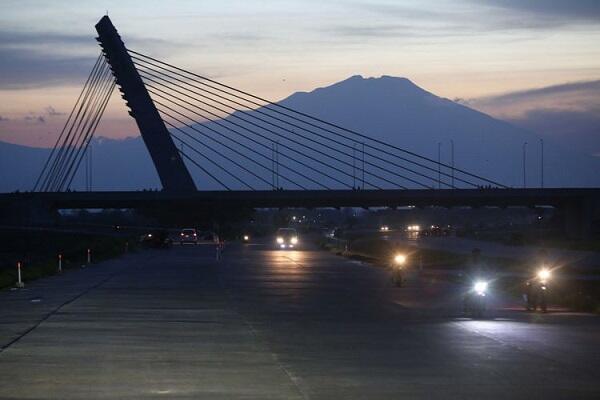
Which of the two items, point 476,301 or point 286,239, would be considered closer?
point 476,301

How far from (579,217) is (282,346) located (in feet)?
312

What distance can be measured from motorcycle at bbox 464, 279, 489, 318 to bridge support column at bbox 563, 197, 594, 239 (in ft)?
263

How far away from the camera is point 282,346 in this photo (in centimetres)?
2305

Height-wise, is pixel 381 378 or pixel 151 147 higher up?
pixel 151 147

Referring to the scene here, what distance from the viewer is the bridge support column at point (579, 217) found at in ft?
367

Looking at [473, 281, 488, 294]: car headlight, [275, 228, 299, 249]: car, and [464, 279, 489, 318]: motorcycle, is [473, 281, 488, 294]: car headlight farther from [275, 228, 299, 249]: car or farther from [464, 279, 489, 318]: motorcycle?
[275, 228, 299, 249]: car

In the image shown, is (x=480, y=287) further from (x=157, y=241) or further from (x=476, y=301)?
(x=157, y=241)

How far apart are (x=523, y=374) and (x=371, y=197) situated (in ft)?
303

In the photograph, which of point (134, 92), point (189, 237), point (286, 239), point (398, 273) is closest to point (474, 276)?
point (398, 273)

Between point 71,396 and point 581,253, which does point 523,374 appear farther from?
point 581,253

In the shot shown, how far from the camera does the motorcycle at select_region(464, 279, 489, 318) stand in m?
30.7

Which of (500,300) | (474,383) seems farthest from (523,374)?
(500,300)

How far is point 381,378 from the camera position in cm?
1839

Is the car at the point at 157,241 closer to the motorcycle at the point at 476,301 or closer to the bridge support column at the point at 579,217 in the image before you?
the bridge support column at the point at 579,217
